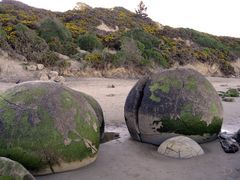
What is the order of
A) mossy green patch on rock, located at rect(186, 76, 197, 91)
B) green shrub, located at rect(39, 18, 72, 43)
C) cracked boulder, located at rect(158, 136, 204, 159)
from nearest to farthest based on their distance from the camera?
1. cracked boulder, located at rect(158, 136, 204, 159)
2. mossy green patch on rock, located at rect(186, 76, 197, 91)
3. green shrub, located at rect(39, 18, 72, 43)

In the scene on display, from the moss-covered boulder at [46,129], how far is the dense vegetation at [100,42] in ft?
45.8

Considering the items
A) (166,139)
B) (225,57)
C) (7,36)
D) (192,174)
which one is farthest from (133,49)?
(192,174)

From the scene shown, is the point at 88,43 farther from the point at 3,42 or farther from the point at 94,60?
the point at 3,42

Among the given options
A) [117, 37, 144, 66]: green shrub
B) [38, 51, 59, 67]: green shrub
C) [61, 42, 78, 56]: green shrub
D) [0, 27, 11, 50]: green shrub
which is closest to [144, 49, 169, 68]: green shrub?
[117, 37, 144, 66]: green shrub

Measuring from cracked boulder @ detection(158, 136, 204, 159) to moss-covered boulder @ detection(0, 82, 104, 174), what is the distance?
1.23 metres

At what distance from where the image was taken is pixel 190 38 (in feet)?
124

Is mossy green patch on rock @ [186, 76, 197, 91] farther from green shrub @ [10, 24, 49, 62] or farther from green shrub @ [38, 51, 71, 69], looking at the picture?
green shrub @ [10, 24, 49, 62]

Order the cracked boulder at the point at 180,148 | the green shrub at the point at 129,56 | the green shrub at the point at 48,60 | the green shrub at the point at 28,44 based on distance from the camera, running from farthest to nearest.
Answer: the green shrub at the point at 129,56 < the green shrub at the point at 28,44 < the green shrub at the point at 48,60 < the cracked boulder at the point at 180,148

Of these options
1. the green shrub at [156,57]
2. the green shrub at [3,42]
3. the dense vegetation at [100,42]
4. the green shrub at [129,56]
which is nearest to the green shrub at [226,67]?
the dense vegetation at [100,42]

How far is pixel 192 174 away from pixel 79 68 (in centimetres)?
1535

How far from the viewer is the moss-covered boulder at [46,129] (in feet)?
16.3

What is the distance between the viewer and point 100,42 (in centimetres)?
2552

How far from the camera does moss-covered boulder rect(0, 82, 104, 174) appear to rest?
4953mm

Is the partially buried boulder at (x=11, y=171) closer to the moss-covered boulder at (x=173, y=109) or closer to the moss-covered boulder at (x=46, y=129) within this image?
the moss-covered boulder at (x=46, y=129)
